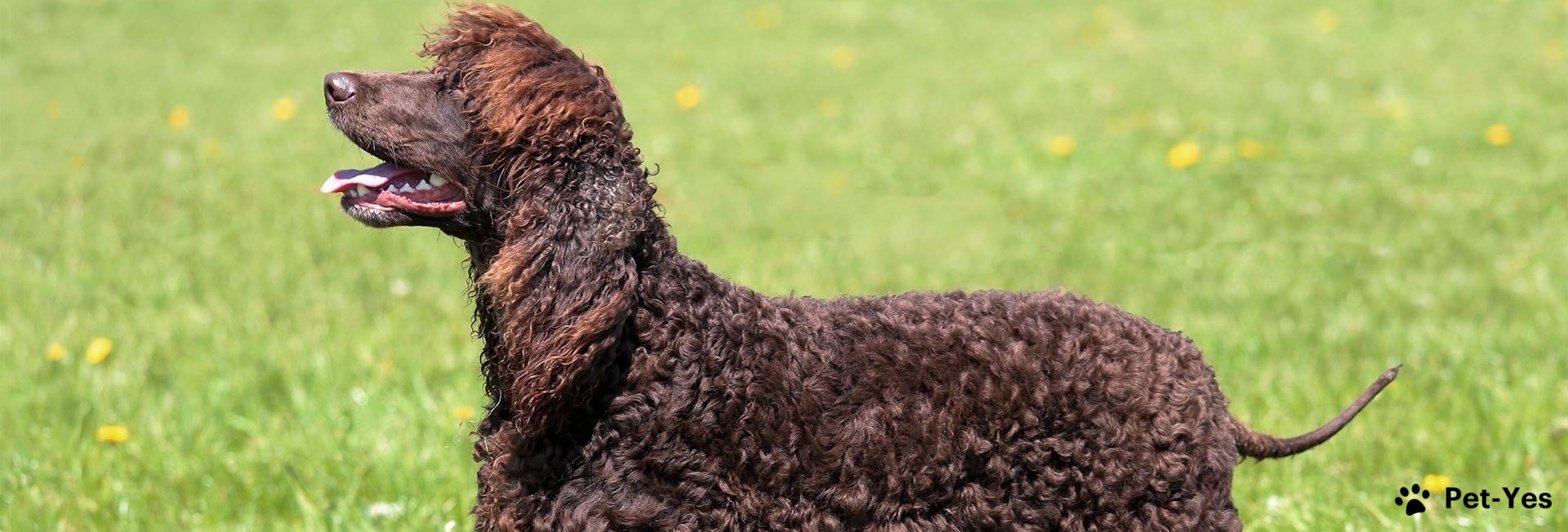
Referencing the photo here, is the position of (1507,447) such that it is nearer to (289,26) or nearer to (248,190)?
(248,190)

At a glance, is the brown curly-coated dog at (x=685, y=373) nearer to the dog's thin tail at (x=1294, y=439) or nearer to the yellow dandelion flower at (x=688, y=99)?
the dog's thin tail at (x=1294, y=439)

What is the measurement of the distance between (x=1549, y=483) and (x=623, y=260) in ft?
10.1

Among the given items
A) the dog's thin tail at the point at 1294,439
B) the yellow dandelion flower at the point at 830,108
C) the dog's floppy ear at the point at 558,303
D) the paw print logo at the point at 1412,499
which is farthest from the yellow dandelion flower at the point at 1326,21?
the dog's floppy ear at the point at 558,303

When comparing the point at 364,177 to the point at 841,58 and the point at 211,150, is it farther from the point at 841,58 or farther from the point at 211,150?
the point at 841,58

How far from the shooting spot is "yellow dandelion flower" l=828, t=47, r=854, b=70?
12398 mm

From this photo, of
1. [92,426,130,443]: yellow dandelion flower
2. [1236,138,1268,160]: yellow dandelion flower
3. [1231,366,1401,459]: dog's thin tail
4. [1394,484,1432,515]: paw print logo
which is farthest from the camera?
[1236,138,1268,160]: yellow dandelion flower

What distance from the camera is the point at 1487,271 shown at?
21.1 feet

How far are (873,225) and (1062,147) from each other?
70.4 inches

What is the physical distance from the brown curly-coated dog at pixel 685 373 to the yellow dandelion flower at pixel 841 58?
9.45m

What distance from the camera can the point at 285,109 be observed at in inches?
392

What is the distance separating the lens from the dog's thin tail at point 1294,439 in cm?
343

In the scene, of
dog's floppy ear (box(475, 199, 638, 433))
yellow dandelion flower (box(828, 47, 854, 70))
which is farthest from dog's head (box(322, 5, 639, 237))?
yellow dandelion flower (box(828, 47, 854, 70))

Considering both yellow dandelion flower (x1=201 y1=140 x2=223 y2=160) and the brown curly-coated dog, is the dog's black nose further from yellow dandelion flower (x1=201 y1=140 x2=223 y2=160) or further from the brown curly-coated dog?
yellow dandelion flower (x1=201 y1=140 x2=223 y2=160)

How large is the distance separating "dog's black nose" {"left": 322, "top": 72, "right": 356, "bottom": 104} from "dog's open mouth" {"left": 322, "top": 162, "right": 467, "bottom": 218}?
0.49 feet
